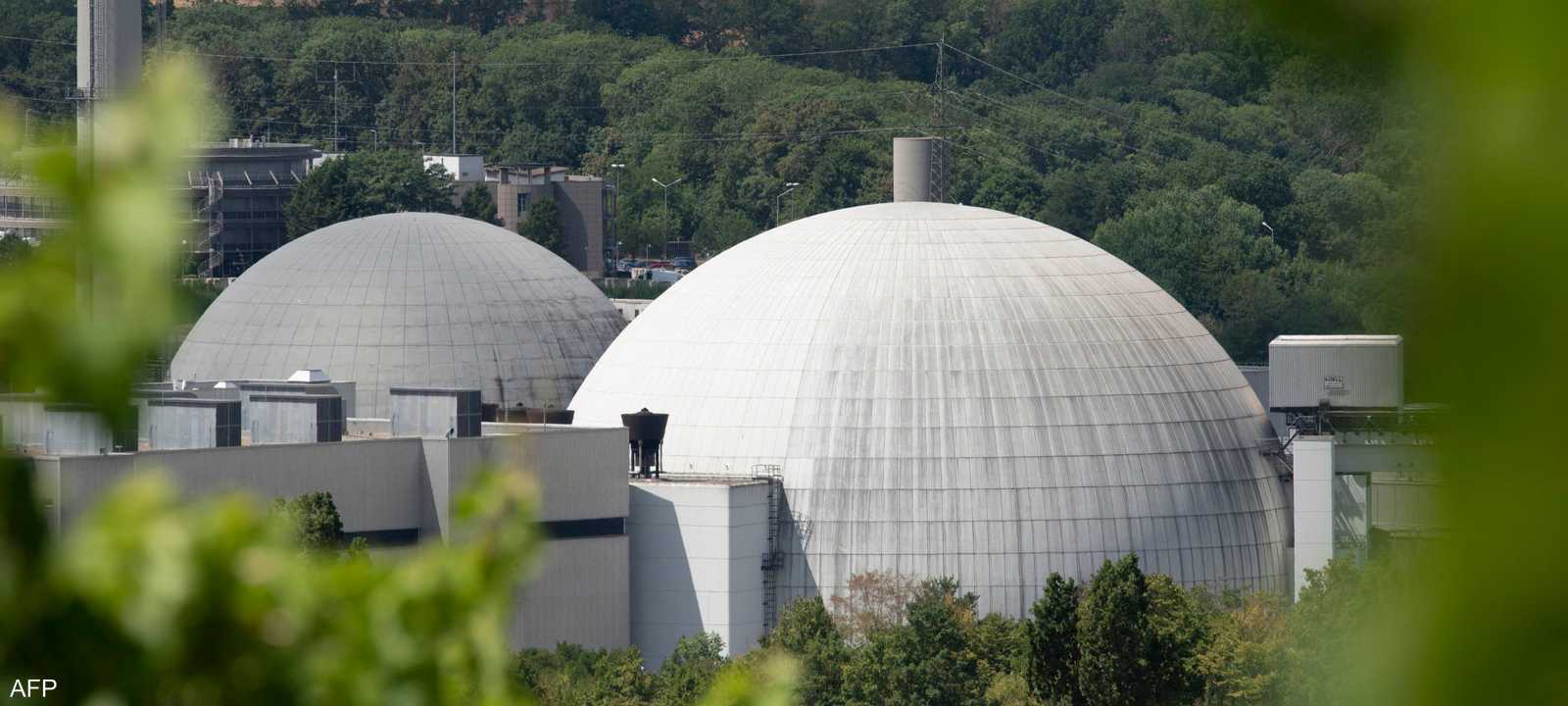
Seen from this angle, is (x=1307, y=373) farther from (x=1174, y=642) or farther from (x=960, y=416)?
(x=1174, y=642)

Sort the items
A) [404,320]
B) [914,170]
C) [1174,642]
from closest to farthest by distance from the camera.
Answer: [1174,642], [914,170], [404,320]

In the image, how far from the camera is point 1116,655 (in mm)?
49250

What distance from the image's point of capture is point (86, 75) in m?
87.1

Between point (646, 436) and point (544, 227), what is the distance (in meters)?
83.2

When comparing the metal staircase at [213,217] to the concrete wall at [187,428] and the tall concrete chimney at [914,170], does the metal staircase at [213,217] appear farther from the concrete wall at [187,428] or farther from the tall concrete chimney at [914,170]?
the concrete wall at [187,428]

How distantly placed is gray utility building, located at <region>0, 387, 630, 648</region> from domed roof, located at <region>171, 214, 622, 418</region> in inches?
1143

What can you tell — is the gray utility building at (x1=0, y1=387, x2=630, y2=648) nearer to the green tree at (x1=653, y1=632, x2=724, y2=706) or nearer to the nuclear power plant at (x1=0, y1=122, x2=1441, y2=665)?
the nuclear power plant at (x1=0, y1=122, x2=1441, y2=665)

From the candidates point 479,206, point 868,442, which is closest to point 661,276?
point 479,206

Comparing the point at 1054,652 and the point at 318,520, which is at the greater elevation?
the point at 318,520

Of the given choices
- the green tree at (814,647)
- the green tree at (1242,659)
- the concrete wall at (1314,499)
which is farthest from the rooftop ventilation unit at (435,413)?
the concrete wall at (1314,499)

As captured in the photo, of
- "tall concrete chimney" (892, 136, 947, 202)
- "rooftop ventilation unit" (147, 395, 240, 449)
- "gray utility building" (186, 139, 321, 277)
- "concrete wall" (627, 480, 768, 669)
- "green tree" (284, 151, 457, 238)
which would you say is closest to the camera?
"rooftop ventilation unit" (147, 395, 240, 449)

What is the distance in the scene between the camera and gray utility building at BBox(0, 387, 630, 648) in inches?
2392

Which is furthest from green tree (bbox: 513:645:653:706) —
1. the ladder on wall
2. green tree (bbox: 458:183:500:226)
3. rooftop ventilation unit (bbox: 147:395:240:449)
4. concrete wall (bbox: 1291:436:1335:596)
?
green tree (bbox: 458:183:500:226)

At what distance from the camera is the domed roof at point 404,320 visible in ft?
324
